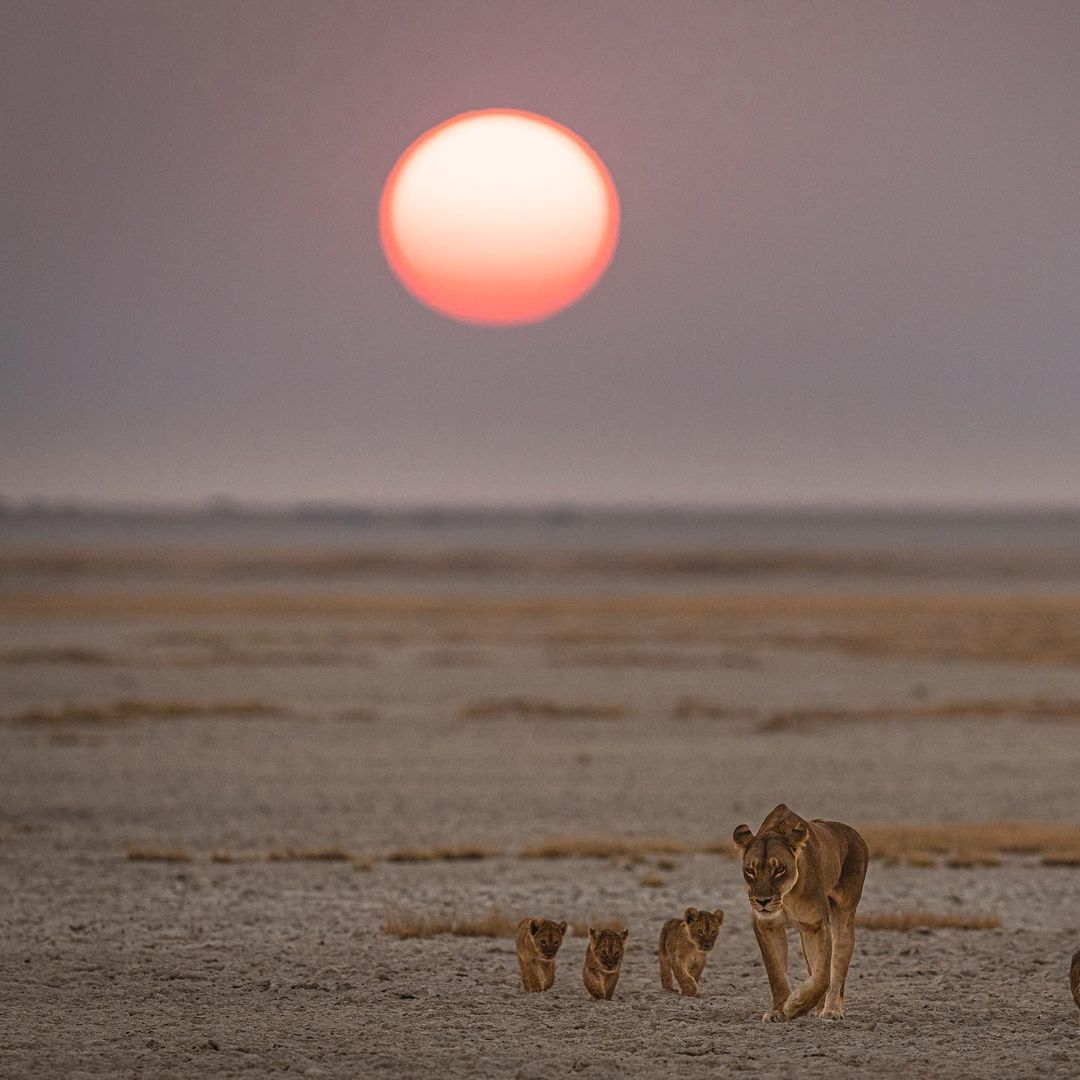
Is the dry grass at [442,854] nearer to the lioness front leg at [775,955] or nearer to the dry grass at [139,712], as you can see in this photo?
the lioness front leg at [775,955]

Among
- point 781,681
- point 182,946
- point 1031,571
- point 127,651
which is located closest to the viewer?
point 182,946

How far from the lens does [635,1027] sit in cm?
1064

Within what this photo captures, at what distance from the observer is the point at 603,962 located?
1095cm

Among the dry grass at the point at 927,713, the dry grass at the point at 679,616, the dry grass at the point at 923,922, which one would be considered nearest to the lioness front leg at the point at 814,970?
the dry grass at the point at 923,922

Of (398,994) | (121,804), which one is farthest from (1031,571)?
(398,994)

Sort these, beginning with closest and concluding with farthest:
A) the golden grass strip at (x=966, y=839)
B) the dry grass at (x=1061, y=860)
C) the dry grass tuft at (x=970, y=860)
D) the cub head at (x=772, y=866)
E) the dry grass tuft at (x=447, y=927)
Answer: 1. the cub head at (x=772, y=866)
2. the dry grass tuft at (x=447, y=927)
3. the dry grass tuft at (x=970, y=860)
4. the dry grass at (x=1061, y=860)
5. the golden grass strip at (x=966, y=839)

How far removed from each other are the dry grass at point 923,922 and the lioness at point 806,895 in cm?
358

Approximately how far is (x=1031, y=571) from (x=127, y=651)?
89.8 metres

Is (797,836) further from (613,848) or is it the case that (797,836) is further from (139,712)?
(139,712)

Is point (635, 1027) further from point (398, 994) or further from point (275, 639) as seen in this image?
point (275, 639)

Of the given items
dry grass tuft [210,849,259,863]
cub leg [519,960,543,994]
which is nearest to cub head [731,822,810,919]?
cub leg [519,960,543,994]

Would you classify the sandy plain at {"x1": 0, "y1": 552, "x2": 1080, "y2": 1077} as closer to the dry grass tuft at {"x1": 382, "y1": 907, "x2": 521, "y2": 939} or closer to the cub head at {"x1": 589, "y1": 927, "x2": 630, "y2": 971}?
the dry grass tuft at {"x1": 382, "y1": 907, "x2": 521, "y2": 939}

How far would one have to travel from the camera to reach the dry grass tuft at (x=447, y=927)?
13617mm

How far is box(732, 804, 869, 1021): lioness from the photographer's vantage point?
8945 millimetres
